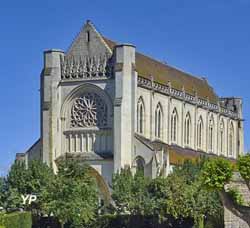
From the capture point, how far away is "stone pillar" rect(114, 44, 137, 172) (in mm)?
96375

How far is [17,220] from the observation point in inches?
2589

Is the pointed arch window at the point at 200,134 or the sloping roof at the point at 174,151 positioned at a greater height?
the pointed arch window at the point at 200,134

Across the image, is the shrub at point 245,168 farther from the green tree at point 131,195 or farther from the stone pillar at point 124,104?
the stone pillar at point 124,104

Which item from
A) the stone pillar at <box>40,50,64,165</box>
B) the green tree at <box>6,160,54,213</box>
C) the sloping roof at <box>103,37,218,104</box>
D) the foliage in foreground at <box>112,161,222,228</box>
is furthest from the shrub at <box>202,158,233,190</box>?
the sloping roof at <box>103,37,218,104</box>

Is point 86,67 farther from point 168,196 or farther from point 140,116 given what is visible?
point 168,196

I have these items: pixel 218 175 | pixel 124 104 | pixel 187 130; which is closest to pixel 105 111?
pixel 124 104

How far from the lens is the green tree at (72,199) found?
75.0m

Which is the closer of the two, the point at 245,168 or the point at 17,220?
the point at 245,168

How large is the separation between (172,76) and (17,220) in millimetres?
55922

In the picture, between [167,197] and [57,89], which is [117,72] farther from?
[167,197]

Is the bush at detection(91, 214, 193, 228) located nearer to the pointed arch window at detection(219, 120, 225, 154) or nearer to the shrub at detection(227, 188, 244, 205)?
the shrub at detection(227, 188, 244, 205)

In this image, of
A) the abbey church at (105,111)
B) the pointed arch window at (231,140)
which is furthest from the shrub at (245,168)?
the pointed arch window at (231,140)

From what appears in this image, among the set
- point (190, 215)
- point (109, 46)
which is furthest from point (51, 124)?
point (190, 215)

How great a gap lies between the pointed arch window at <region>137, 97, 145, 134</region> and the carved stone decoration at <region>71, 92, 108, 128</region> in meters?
3.68
